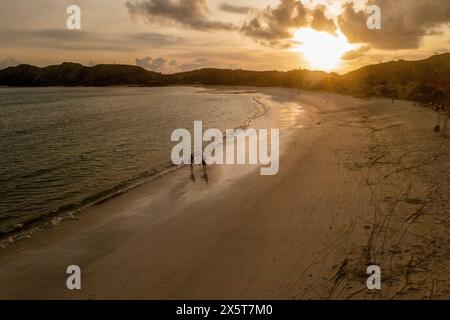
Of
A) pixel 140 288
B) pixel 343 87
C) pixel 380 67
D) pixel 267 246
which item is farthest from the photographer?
pixel 380 67

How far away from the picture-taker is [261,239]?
48.2ft

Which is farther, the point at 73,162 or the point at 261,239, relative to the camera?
the point at 73,162

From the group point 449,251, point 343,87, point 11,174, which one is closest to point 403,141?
point 449,251

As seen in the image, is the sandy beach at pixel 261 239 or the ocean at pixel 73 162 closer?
the sandy beach at pixel 261 239

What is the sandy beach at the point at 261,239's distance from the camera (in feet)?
38.0

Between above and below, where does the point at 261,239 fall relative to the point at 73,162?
below

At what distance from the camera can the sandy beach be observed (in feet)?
38.0

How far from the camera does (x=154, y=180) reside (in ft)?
80.5

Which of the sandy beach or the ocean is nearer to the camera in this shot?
the sandy beach
